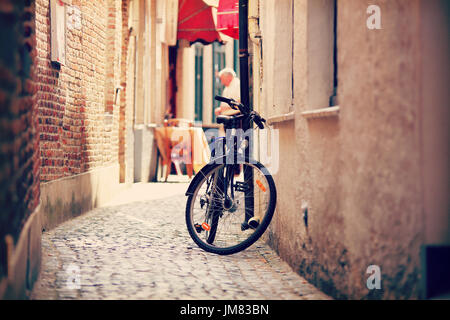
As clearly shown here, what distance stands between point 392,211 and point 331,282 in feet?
3.07

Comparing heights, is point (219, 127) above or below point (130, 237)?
above

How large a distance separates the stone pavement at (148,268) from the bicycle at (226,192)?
0.65 ft

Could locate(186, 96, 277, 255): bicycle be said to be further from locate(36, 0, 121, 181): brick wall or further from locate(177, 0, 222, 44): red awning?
locate(177, 0, 222, 44): red awning

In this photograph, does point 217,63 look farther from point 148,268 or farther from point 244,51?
point 148,268

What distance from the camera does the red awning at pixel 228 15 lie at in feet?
31.7

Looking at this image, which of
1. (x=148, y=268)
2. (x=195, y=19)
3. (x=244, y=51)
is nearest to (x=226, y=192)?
(x=148, y=268)

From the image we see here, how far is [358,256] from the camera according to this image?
12.6 feet

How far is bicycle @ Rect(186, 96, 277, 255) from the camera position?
19.5 ft

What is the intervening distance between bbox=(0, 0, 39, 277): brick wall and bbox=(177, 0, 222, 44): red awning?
12949mm

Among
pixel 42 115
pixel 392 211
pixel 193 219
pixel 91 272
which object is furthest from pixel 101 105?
pixel 392 211

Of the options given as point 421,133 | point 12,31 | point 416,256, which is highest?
point 12,31

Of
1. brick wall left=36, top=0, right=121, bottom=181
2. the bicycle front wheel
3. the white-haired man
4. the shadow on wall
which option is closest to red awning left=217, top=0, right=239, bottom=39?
the white-haired man

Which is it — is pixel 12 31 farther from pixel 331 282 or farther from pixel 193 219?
pixel 193 219

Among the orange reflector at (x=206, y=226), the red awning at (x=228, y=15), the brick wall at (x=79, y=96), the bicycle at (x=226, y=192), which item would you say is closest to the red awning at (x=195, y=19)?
the brick wall at (x=79, y=96)
